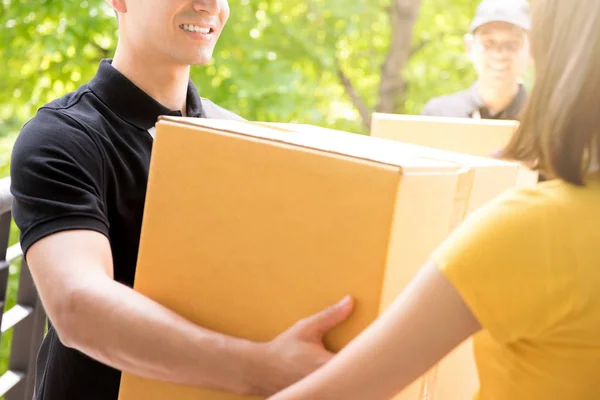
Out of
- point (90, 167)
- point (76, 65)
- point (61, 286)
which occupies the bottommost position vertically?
point (76, 65)

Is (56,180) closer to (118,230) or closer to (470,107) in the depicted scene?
(118,230)

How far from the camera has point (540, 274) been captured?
844 mm

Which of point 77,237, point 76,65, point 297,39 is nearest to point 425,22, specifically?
point 297,39

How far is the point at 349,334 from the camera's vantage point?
96 cm

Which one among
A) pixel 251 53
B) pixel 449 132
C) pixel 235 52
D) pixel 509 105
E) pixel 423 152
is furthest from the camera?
pixel 235 52

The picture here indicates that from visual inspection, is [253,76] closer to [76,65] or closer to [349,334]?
[76,65]

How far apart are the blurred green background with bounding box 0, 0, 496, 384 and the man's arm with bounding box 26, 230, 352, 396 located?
2873 mm

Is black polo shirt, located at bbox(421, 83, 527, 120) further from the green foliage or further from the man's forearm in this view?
the man's forearm

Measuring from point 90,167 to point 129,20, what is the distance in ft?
1.24

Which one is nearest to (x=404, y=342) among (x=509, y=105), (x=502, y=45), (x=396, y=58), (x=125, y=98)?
(x=125, y=98)

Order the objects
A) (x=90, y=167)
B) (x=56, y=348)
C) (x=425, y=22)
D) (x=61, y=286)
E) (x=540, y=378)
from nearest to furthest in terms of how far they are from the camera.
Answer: (x=540, y=378) < (x=61, y=286) < (x=90, y=167) < (x=56, y=348) < (x=425, y=22)

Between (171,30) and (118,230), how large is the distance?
39 centimetres

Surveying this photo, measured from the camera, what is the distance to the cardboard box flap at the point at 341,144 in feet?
3.14

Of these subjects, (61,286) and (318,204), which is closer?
(318,204)
